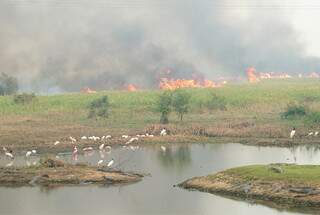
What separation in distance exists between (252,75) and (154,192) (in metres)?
141

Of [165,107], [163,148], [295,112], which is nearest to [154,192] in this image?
[163,148]

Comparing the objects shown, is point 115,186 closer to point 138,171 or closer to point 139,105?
point 138,171

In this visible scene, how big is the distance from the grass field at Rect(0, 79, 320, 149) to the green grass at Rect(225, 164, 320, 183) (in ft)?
102

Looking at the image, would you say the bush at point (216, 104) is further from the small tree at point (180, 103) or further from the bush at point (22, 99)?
the bush at point (22, 99)

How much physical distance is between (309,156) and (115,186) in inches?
834

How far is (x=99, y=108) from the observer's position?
114 metres

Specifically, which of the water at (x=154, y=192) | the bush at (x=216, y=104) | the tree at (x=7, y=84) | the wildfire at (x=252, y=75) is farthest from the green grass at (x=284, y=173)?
the wildfire at (x=252, y=75)

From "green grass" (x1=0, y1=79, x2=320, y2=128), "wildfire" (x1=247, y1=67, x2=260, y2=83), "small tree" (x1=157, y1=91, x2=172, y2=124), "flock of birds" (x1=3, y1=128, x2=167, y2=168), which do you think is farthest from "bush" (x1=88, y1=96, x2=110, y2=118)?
"wildfire" (x1=247, y1=67, x2=260, y2=83)

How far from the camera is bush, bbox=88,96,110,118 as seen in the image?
109 m

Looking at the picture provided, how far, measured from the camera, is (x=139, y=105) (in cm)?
12094

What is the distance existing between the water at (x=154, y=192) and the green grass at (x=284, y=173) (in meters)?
3.59

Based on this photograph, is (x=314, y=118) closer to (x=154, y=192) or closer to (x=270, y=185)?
(x=270, y=185)

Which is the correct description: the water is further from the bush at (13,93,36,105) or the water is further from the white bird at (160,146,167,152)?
the bush at (13,93,36,105)

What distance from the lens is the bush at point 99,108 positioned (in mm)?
109000
